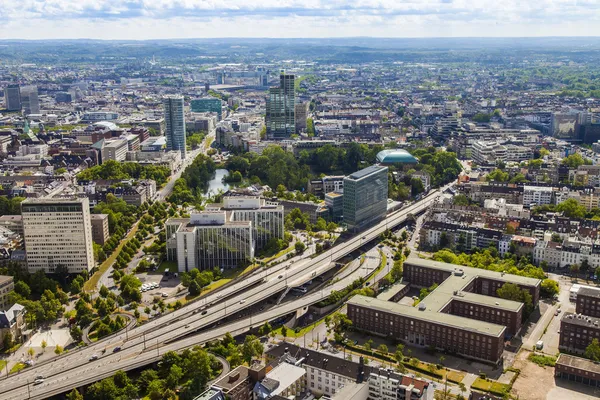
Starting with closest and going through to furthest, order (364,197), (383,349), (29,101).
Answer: (383,349) → (364,197) → (29,101)

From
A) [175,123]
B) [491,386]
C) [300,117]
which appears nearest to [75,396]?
[491,386]

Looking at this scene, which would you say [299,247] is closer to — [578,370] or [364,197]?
[364,197]

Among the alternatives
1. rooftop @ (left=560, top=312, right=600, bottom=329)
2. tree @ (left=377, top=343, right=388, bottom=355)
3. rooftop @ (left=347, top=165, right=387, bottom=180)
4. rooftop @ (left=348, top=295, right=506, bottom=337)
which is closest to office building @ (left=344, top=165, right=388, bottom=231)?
rooftop @ (left=347, top=165, right=387, bottom=180)

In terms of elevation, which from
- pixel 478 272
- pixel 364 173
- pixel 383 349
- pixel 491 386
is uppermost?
pixel 364 173

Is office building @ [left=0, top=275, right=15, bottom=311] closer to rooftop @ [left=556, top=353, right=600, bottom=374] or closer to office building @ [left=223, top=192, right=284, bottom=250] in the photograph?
office building @ [left=223, top=192, right=284, bottom=250]

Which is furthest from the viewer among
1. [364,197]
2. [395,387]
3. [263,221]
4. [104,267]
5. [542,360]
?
[364,197]

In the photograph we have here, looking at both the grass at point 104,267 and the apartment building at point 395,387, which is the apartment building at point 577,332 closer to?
A: the apartment building at point 395,387

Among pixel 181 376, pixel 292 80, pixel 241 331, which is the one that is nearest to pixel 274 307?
pixel 241 331
